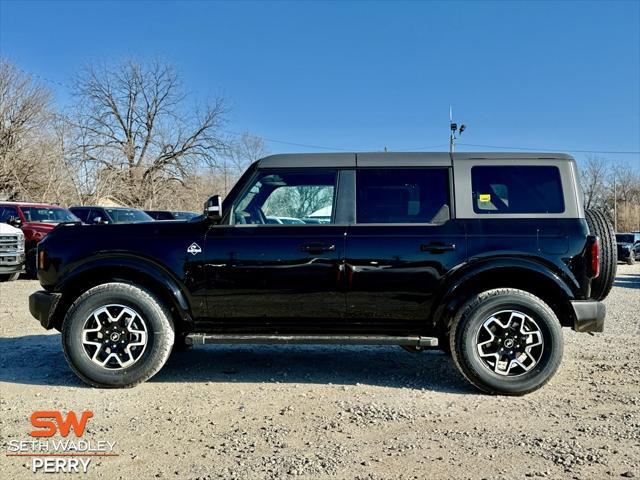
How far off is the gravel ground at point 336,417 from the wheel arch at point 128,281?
0.61 metres

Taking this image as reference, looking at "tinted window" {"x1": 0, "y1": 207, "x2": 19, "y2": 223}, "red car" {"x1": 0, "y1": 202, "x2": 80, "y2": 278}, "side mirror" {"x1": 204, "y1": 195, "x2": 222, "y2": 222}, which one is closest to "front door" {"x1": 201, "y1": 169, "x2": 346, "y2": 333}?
"side mirror" {"x1": 204, "y1": 195, "x2": 222, "y2": 222}

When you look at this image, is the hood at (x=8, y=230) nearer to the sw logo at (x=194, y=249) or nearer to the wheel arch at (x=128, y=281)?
the wheel arch at (x=128, y=281)

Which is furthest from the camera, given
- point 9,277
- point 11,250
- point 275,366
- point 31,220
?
point 31,220

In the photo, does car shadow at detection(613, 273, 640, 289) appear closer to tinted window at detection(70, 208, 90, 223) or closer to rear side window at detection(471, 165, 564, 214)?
rear side window at detection(471, 165, 564, 214)

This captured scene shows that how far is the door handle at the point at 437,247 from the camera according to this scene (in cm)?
422

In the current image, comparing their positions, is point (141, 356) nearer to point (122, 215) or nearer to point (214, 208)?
point (214, 208)

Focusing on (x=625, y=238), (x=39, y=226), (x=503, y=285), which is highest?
(x=39, y=226)

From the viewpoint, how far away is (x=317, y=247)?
4.27 meters

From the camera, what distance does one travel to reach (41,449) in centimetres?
314

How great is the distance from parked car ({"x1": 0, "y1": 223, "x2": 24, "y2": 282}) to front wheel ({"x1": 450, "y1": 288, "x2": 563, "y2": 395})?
436 inches

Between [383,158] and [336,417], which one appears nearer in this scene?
[336,417]

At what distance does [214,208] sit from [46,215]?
11.4 m

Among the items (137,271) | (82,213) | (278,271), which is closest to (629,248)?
(82,213)

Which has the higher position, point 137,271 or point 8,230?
point 8,230
